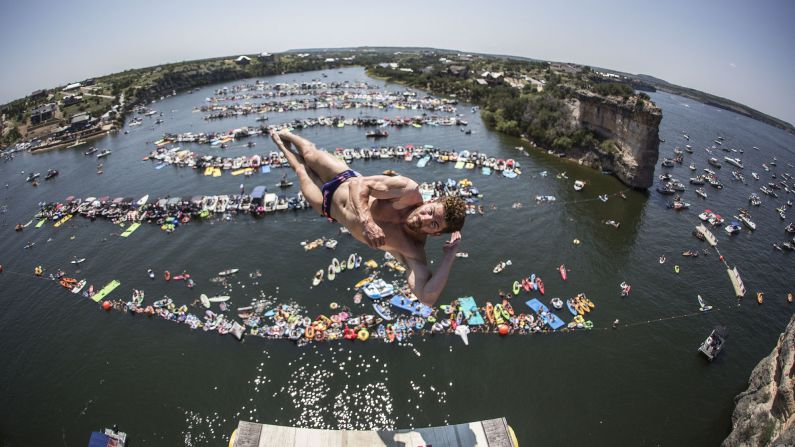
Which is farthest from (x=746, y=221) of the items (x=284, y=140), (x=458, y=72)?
(x=458, y=72)

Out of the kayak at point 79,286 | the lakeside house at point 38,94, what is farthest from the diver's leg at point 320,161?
the lakeside house at point 38,94

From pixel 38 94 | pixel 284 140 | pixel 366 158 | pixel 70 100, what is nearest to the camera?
pixel 284 140

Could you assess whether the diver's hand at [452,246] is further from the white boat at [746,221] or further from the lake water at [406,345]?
the white boat at [746,221]

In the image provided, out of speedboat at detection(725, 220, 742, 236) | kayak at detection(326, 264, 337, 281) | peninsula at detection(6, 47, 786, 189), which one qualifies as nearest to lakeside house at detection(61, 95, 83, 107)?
peninsula at detection(6, 47, 786, 189)

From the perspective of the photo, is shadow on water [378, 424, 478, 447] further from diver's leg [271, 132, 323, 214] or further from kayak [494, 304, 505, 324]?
diver's leg [271, 132, 323, 214]

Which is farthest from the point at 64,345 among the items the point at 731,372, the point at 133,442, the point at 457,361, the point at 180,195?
the point at 731,372

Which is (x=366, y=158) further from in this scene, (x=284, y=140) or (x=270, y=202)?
(x=284, y=140)
